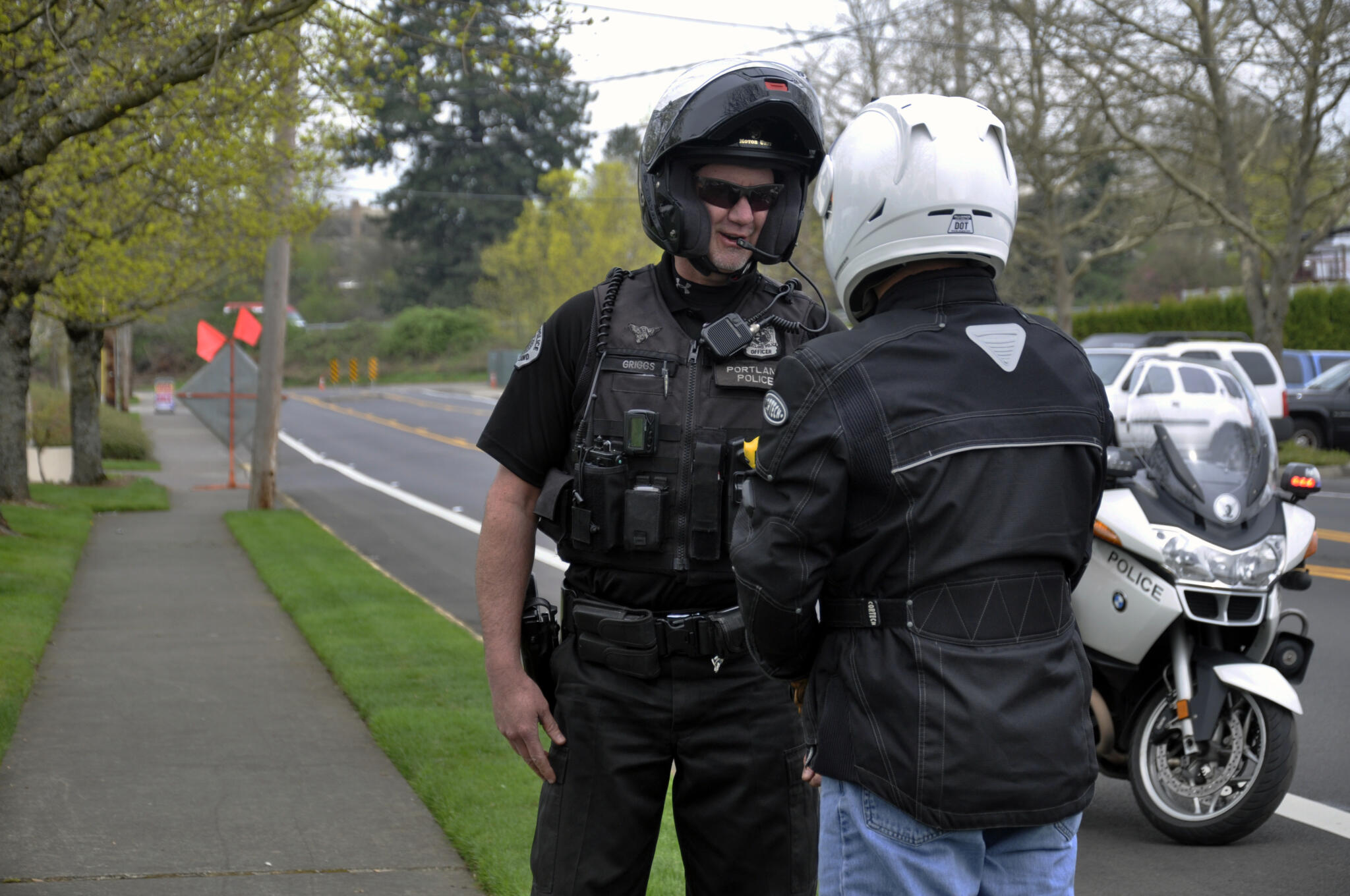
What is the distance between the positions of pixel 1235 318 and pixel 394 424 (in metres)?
22.0

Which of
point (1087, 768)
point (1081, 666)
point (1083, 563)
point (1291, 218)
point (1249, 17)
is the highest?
point (1249, 17)

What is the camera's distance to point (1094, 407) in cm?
213

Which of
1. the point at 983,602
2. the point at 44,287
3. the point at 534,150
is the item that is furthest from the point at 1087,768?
the point at 534,150

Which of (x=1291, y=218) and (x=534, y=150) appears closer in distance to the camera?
(x=1291, y=218)

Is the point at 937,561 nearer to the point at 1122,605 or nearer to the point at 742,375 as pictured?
the point at 742,375

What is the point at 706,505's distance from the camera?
110 inches

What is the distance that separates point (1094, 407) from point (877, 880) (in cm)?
77

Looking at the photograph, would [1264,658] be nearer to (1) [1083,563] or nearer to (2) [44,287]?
(1) [1083,563]

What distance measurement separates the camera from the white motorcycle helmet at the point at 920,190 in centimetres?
216

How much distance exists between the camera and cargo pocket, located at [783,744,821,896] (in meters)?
2.82

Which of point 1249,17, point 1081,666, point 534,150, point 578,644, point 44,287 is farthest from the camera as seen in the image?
point 534,150

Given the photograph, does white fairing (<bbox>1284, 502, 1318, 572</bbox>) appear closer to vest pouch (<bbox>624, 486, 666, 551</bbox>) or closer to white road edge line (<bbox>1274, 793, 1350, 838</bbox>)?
white road edge line (<bbox>1274, 793, 1350, 838</bbox>)

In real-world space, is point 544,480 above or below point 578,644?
above

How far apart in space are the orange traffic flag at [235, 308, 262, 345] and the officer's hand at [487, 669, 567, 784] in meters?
16.8
